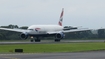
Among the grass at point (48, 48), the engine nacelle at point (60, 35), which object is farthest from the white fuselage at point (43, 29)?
the grass at point (48, 48)

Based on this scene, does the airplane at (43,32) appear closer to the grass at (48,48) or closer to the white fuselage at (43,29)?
the white fuselage at (43,29)

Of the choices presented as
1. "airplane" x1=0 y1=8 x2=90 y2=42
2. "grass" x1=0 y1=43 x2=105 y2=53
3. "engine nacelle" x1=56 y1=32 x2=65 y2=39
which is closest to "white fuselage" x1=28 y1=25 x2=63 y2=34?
"airplane" x1=0 y1=8 x2=90 y2=42

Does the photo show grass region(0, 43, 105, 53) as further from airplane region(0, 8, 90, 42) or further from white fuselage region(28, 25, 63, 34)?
white fuselage region(28, 25, 63, 34)

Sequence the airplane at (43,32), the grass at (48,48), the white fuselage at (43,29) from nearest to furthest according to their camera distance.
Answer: the grass at (48,48) < the airplane at (43,32) < the white fuselage at (43,29)

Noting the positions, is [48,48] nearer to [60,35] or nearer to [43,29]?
[60,35]

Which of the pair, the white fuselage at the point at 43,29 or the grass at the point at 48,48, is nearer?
the grass at the point at 48,48

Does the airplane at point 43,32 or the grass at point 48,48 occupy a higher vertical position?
the airplane at point 43,32

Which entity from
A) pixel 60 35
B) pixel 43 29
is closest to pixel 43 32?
pixel 43 29

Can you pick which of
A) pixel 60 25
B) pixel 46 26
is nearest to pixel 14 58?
pixel 46 26

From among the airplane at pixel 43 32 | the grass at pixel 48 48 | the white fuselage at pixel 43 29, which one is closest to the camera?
the grass at pixel 48 48

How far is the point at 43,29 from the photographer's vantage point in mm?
96250

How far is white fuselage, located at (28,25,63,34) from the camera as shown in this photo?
93.3 m

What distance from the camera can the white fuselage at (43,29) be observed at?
93.3 m

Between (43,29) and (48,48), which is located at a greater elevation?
(43,29)
